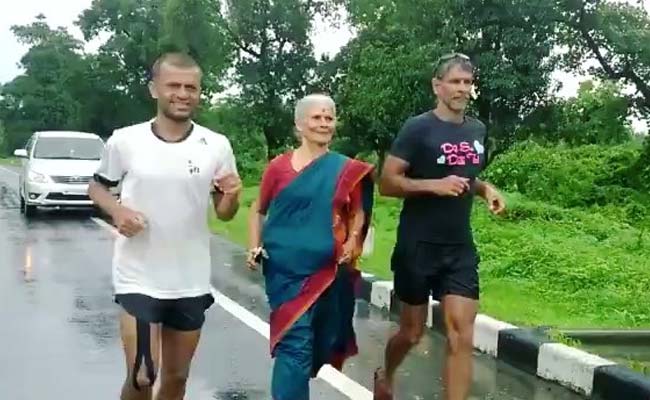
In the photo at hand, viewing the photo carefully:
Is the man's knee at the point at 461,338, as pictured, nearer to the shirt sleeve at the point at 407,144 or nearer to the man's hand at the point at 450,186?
the man's hand at the point at 450,186

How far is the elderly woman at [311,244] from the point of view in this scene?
480 cm

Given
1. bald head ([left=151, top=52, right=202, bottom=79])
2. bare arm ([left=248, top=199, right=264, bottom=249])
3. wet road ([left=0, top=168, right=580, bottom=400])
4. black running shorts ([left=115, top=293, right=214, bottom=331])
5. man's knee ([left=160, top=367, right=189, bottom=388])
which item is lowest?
wet road ([left=0, top=168, right=580, bottom=400])

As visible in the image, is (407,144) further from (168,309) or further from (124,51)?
(124,51)

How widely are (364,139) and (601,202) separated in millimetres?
6289

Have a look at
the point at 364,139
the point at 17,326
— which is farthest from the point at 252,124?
the point at 17,326

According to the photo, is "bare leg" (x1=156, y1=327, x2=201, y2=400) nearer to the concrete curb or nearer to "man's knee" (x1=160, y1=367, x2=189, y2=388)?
"man's knee" (x1=160, y1=367, x2=189, y2=388)

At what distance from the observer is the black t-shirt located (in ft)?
17.1

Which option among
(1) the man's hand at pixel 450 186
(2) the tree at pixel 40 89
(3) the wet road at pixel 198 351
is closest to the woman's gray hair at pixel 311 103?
(1) the man's hand at pixel 450 186

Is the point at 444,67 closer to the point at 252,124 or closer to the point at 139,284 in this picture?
the point at 139,284

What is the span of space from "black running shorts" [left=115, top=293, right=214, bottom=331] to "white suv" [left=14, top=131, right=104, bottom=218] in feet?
46.7

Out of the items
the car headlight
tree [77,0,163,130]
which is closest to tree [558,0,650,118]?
the car headlight

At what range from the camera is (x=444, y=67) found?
530 centimetres

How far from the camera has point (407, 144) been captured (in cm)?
529

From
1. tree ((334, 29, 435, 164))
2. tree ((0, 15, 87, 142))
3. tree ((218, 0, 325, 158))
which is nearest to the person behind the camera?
tree ((334, 29, 435, 164))
